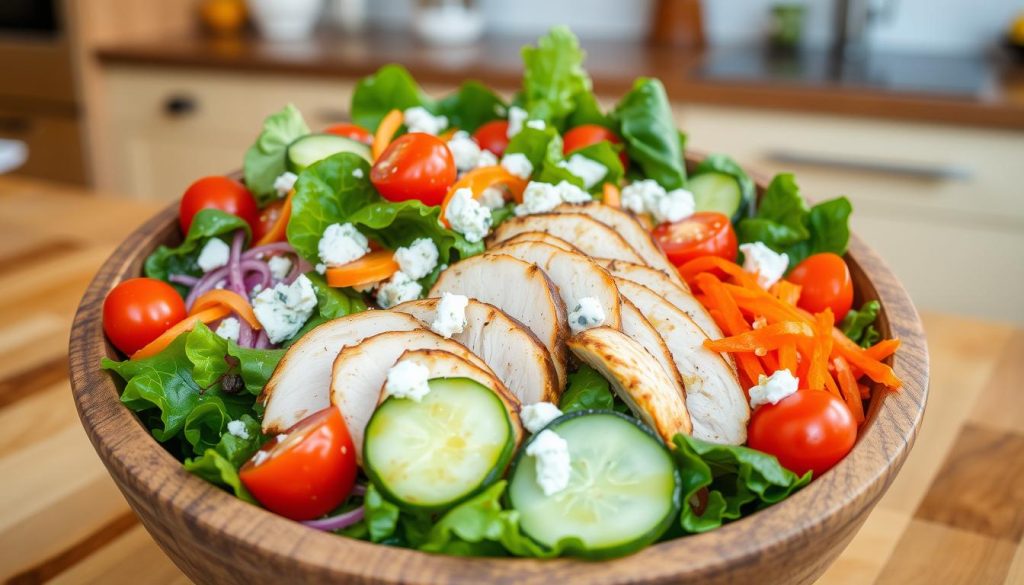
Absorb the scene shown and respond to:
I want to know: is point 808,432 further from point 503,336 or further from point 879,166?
point 879,166

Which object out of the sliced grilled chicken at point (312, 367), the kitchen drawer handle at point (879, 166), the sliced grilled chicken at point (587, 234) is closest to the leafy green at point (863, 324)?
the sliced grilled chicken at point (587, 234)

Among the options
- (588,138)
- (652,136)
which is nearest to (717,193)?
(652,136)

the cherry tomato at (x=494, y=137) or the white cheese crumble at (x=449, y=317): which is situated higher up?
the cherry tomato at (x=494, y=137)

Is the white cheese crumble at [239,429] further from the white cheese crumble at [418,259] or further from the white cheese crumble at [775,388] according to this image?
the white cheese crumble at [775,388]

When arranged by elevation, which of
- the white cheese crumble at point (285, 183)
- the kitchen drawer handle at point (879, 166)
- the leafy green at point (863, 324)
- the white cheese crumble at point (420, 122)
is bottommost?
the kitchen drawer handle at point (879, 166)

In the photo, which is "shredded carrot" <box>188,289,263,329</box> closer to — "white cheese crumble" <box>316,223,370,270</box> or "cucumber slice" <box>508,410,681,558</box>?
"white cheese crumble" <box>316,223,370,270</box>

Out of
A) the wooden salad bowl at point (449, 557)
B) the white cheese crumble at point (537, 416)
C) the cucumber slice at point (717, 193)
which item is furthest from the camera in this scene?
the cucumber slice at point (717, 193)

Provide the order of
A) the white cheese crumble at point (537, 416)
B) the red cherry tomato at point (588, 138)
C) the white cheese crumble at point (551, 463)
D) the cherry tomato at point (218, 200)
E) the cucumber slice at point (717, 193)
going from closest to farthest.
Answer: the white cheese crumble at point (551, 463) < the white cheese crumble at point (537, 416) < the cherry tomato at point (218, 200) < the cucumber slice at point (717, 193) < the red cherry tomato at point (588, 138)
